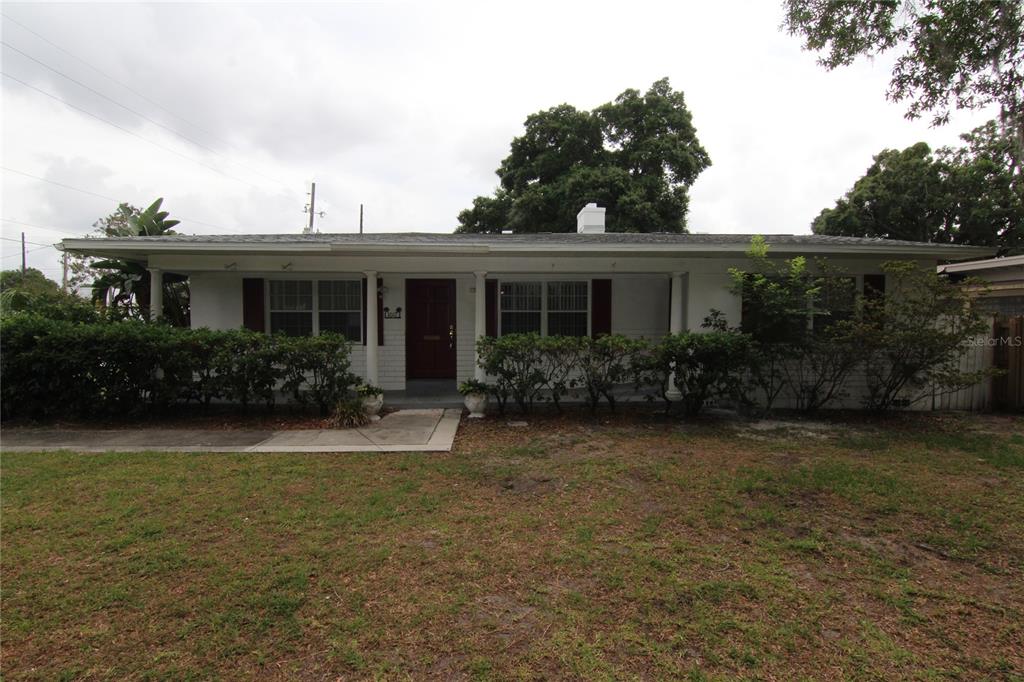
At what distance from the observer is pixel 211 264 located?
8562 millimetres

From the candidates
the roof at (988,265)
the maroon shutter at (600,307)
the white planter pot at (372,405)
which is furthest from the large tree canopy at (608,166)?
the white planter pot at (372,405)

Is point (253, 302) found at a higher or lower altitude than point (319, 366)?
higher

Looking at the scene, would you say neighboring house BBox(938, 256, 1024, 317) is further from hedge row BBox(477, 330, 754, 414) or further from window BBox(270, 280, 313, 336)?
window BBox(270, 280, 313, 336)

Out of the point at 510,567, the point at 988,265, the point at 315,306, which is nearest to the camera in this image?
the point at 510,567

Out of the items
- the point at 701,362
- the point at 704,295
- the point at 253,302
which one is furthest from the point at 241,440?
the point at 704,295

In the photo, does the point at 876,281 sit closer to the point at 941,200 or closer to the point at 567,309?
the point at 567,309

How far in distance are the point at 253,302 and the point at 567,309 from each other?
5.99m

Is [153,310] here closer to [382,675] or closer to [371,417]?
[371,417]

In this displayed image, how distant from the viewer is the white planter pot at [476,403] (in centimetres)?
771

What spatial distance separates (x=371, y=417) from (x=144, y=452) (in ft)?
9.08

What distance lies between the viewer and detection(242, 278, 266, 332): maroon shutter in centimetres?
941

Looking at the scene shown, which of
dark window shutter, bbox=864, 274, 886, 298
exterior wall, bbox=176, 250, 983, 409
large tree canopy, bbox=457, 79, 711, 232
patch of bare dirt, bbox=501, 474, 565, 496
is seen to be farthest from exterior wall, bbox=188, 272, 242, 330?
large tree canopy, bbox=457, 79, 711, 232

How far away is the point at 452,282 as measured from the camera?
32.8ft

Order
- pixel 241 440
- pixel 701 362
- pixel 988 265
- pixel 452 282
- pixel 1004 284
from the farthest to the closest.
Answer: pixel 988 265, pixel 1004 284, pixel 452 282, pixel 701 362, pixel 241 440
